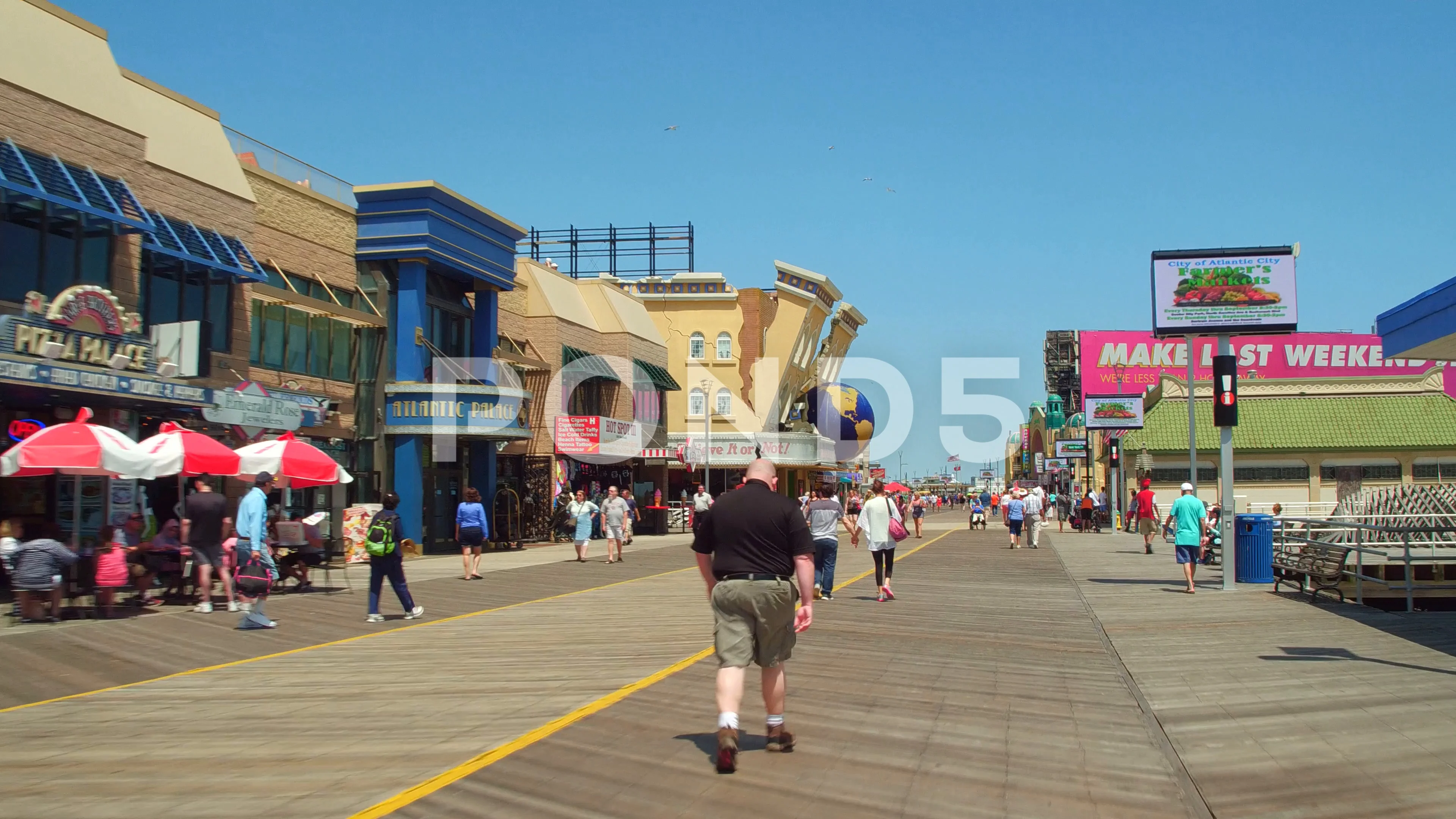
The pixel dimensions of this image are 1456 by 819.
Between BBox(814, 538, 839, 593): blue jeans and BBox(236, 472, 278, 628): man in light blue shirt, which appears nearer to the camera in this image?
BBox(236, 472, 278, 628): man in light blue shirt

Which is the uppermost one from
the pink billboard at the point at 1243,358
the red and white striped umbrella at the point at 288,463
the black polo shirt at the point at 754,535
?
the pink billboard at the point at 1243,358

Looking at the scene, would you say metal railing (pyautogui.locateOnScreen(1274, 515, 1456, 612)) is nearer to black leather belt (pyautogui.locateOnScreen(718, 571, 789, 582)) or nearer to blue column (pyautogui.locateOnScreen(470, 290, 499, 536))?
black leather belt (pyautogui.locateOnScreen(718, 571, 789, 582))

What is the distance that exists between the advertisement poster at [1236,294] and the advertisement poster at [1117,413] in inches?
998

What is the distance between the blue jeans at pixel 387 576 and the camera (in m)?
14.0

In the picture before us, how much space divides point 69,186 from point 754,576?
1572 cm

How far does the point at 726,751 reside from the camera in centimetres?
636

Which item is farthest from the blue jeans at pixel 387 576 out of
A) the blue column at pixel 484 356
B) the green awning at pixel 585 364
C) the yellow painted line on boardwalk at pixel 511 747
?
the green awning at pixel 585 364

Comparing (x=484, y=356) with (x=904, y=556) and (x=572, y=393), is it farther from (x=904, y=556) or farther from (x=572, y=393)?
(x=904, y=556)

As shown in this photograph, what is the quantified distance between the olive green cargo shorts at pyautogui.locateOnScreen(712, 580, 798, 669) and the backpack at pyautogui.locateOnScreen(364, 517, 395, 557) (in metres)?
8.11

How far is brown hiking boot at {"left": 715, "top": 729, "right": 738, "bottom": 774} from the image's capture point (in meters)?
6.35

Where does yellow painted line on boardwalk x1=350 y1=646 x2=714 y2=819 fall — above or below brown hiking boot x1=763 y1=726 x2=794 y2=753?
below

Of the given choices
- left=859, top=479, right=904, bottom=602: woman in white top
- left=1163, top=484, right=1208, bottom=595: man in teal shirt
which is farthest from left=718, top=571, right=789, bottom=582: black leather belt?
left=1163, top=484, right=1208, bottom=595: man in teal shirt

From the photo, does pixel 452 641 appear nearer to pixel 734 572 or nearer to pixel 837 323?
pixel 734 572

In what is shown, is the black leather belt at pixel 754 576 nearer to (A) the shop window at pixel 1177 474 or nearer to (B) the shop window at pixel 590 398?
(B) the shop window at pixel 590 398
